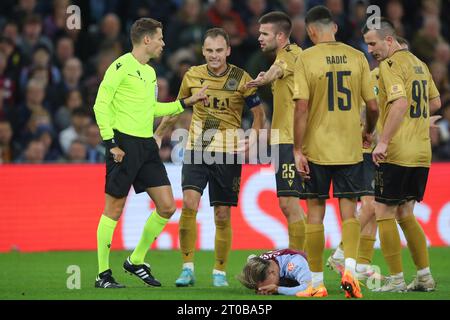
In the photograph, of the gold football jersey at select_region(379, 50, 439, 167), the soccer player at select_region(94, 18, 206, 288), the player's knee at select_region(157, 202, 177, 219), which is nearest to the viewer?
the gold football jersey at select_region(379, 50, 439, 167)

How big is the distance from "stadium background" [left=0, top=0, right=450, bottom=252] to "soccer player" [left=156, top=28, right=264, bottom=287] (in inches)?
160

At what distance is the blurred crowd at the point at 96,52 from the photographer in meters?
16.6

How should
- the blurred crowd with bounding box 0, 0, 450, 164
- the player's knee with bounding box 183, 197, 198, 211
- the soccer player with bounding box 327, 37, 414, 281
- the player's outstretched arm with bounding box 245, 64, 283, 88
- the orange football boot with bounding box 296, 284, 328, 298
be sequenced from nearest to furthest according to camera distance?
the orange football boot with bounding box 296, 284, 328, 298
the player's outstretched arm with bounding box 245, 64, 283, 88
the player's knee with bounding box 183, 197, 198, 211
the soccer player with bounding box 327, 37, 414, 281
the blurred crowd with bounding box 0, 0, 450, 164

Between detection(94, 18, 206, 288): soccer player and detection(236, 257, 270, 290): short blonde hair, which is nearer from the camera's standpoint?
detection(236, 257, 270, 290): short blonde hair

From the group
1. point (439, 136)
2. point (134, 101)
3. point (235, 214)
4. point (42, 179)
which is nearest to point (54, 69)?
point (42, 179)

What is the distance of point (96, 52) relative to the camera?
18000mm

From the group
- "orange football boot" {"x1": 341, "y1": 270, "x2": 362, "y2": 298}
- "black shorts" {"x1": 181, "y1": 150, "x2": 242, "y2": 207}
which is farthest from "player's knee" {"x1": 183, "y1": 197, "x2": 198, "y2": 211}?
"orange football boot" {"x1": 341, "y1": 270, "x2": 362, "y2": 298}

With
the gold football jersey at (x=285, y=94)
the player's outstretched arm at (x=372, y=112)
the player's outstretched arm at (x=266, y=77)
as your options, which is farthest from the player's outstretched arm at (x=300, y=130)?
the gold football jersey at (x=285, y=94)

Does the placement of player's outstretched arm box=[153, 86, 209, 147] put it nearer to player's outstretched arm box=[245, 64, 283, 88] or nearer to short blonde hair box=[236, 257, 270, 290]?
player's outstretched arm box=[245, 64, 283, 88]

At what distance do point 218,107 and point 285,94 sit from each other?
679mm

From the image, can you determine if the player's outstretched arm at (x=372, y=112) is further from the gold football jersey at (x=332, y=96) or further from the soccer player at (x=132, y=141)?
the soccer player at (x=132, y=141)

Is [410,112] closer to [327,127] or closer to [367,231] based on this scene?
[327,127]

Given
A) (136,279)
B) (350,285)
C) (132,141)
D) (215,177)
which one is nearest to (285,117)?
(215,177)

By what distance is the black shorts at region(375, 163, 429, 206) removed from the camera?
33.3 ft
